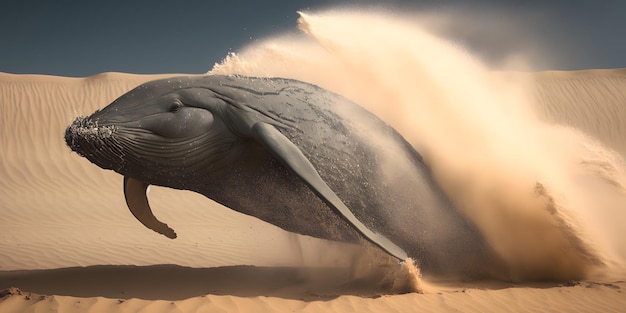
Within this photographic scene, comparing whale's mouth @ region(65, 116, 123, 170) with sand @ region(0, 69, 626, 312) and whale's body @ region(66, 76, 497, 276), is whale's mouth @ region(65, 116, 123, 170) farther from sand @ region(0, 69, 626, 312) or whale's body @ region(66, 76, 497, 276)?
sand @ region(0, 69, 626, 312)

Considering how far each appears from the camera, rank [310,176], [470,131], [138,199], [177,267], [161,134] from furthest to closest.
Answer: [177,267] < [470,131] < [138,199] < [161,134] < [310,176]

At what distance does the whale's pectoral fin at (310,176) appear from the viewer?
4.29 metres

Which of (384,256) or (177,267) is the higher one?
(384,256)

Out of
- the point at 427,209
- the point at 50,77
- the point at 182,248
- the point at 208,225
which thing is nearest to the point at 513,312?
the point at 427,209

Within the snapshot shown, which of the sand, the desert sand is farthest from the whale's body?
the sand

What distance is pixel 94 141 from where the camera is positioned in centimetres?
469

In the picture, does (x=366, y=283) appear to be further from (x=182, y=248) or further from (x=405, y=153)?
(x=182, y=248)

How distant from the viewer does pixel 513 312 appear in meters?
4.80

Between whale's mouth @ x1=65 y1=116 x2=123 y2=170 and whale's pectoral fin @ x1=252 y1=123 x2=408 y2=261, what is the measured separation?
1473 millimetres

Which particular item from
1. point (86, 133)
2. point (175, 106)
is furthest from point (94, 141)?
point (175, 106)

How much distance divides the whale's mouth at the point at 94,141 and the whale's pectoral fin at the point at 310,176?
1473 mm

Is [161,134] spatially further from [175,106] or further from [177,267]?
[177,267]

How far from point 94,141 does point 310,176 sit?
7.20ft

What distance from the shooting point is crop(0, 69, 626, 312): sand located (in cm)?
475
